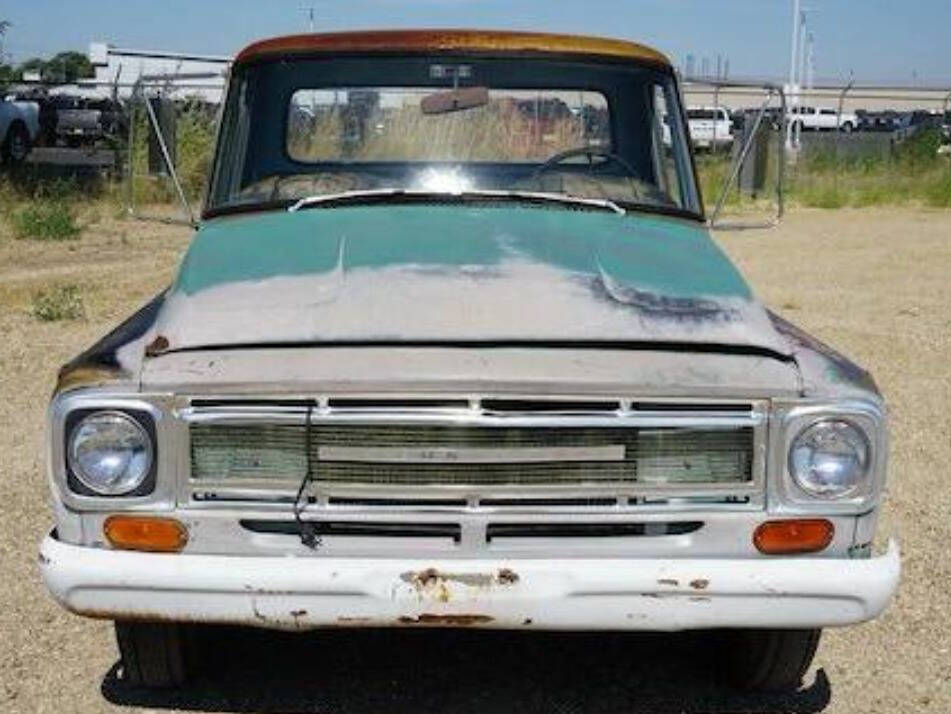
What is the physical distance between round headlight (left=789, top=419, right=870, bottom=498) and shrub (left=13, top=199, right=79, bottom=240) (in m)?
12.8

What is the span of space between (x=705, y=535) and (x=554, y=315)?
0.62m

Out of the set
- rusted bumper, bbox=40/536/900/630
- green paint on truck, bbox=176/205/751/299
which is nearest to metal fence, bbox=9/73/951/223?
green paint on truck, bbox=176/205/751/299

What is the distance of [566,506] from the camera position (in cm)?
310

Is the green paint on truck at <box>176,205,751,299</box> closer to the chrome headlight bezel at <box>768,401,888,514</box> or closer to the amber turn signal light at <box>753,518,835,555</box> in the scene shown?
the chrome headlight bezel at <box>768,401,888,514</box>

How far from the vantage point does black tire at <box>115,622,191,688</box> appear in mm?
3516

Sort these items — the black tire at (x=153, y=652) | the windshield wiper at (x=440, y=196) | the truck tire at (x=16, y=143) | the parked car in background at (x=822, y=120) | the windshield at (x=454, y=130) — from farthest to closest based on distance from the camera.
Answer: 1. the parked car in background at (x=822, y=120)
2. the truck tire at (x=16, y=143)
3. the windshield at (x=454, y=130)
4. the windshield wiper at (x=440, y=196)
5. the black tire at (x=153, y=652)

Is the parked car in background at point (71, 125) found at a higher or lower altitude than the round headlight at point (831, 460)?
lower

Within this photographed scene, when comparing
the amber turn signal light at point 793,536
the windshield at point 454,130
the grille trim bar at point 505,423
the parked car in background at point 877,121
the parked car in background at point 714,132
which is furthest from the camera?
the parked car in background at point 877,121

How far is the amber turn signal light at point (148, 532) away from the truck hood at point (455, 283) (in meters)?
0.41

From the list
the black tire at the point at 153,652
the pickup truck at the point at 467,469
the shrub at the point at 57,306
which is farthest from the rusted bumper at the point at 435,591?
the shrub at the point at 57,306

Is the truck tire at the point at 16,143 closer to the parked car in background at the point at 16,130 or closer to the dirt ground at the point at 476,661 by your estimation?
the parked car in background at the point at 16,130

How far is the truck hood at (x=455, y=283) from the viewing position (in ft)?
10.5

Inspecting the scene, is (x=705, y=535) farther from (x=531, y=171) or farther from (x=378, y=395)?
(x=531, y=171)

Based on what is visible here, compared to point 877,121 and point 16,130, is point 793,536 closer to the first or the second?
point 16,130
